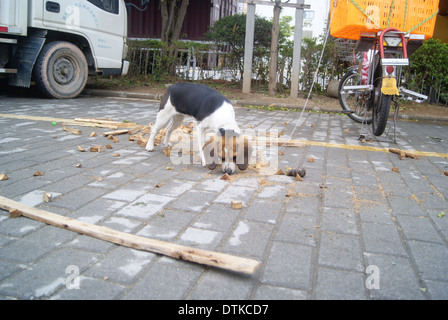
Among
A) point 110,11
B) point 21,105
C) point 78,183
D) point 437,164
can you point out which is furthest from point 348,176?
point 110,11

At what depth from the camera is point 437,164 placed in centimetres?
489

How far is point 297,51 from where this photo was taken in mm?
10758

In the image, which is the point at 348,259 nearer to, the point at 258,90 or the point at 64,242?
the point at 64,242

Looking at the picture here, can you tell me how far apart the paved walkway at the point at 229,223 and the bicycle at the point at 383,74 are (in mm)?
857

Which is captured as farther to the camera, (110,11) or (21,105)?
(110,11)

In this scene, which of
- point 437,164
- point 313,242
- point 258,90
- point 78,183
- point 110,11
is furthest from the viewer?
point 258,90

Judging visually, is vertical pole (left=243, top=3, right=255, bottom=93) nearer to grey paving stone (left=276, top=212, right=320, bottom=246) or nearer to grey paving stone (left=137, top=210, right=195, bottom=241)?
grey paving stone (left=276, top=212, right=320, bottom=246)

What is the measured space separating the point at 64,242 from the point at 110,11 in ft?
29.4

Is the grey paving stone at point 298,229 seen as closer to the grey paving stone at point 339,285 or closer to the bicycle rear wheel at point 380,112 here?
the grey paving stone at point 339,285

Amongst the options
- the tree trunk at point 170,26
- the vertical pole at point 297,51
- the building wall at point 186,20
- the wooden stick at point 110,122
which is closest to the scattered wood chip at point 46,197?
the wooden stick at point 110,122

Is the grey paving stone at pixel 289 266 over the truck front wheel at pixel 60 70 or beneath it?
beneath

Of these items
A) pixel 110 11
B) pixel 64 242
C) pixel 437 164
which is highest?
pixel 110 11

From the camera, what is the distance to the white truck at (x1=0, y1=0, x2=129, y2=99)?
8.34 metres

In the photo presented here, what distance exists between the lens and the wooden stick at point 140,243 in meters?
2.18
